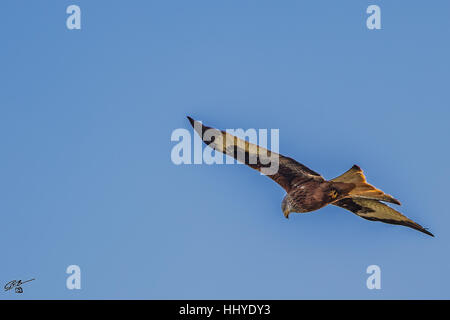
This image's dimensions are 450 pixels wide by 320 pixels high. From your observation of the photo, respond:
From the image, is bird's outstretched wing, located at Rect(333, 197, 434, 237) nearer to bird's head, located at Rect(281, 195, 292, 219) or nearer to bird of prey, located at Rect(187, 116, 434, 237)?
bird of prey, located at Rect(187, 116, 434, 237)

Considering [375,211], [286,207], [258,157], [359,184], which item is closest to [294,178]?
[286,207]

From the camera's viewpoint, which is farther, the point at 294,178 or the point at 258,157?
the point at 294,178

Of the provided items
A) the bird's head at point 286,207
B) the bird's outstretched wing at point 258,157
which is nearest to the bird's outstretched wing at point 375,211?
the bird's head at point 286,207

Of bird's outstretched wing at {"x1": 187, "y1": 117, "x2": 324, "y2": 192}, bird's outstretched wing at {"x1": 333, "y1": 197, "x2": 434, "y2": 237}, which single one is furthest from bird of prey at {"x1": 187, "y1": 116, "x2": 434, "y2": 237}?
bird's outstretched wing at {"x1": 333, "y1": 197, "x2": 434, "y2": 237}

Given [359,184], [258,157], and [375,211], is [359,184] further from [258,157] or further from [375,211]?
[375,211]

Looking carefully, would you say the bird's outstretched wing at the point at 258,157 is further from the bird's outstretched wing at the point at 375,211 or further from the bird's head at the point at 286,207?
the bird's outstretched wing at the point at 375,211
